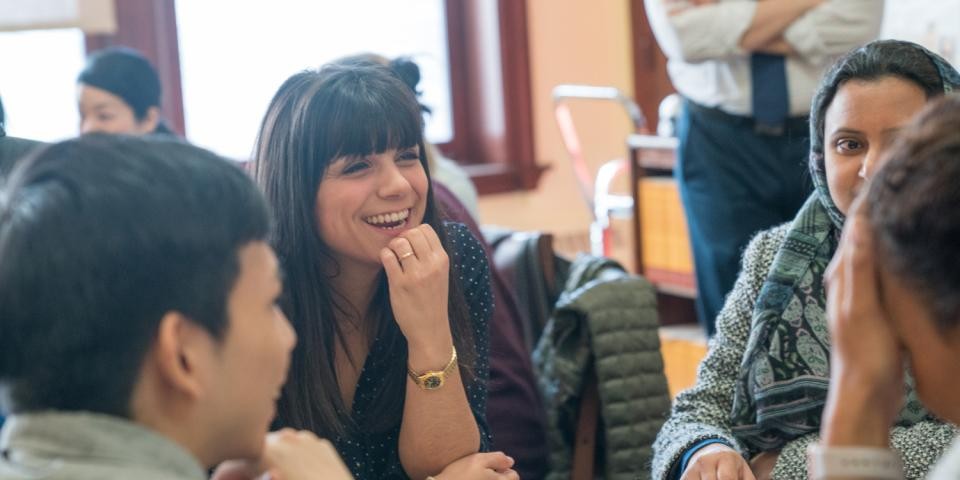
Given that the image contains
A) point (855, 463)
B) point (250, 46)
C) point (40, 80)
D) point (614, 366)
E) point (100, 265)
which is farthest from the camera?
point (250, 46)

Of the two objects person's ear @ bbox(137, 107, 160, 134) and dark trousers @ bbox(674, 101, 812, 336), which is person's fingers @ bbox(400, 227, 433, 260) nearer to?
dark trousers @ bbox(674, 101, 812, 336)

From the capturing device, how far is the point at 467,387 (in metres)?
1.74

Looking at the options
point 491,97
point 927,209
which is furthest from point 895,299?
point 491,97

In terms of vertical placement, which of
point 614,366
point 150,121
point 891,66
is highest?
point 891,66

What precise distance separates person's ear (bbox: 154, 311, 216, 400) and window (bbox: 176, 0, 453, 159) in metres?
3.54

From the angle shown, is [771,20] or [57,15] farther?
[57,15]

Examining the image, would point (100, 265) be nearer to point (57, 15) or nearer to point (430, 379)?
point (430, 379)

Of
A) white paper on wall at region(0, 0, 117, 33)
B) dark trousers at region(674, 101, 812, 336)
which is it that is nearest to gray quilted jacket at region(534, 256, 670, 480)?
dark trousers at region(674, 101, 812, 336)

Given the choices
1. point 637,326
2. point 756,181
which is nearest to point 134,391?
point 637,326

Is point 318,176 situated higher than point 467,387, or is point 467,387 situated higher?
point 318,176

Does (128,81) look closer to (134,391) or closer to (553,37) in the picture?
(553,37)

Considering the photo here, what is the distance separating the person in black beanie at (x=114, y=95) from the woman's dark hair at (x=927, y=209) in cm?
302

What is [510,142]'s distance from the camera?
511cm

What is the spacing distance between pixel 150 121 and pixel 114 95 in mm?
128
